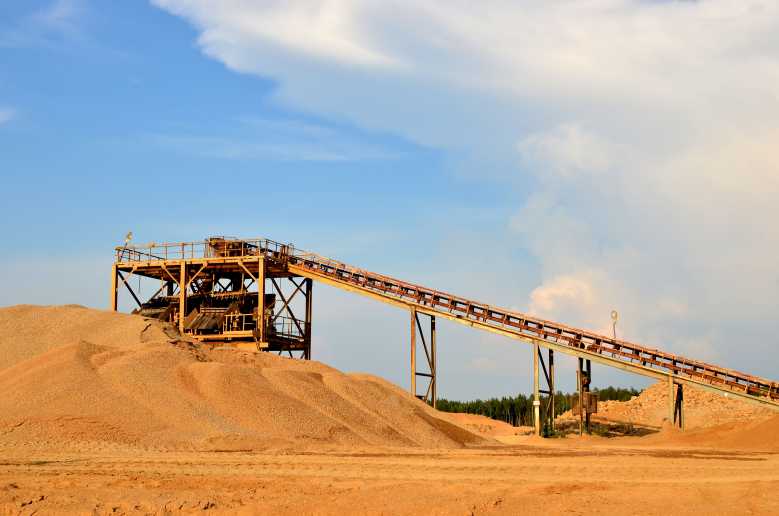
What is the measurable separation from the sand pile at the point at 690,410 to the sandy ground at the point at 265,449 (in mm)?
8015

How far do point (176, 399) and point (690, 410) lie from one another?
28.2 m

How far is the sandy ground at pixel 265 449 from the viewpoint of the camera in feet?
41.9

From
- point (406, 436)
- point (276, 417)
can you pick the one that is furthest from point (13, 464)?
point (406, 436)

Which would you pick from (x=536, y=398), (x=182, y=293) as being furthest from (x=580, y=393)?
(x=182, y=293)

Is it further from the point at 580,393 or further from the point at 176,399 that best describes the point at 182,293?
the point at 176,399

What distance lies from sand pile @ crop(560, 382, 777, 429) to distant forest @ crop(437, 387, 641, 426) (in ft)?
21.0

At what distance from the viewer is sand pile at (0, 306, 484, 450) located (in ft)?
67.9

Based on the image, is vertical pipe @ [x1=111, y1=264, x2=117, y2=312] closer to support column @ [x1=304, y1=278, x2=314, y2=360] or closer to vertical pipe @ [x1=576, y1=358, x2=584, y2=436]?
support column @ [x1=304, y1=278, x2=314, y2=360]

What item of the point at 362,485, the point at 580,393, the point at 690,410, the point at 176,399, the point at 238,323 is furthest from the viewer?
the point at 238,323

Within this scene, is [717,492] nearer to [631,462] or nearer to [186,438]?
[631,462]

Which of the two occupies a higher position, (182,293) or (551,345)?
(182,293)

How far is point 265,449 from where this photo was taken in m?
20.9

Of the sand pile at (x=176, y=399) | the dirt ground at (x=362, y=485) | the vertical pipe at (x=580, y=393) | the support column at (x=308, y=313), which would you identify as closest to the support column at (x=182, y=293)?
the support column at (x=308, y=313)

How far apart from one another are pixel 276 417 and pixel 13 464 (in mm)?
7876
